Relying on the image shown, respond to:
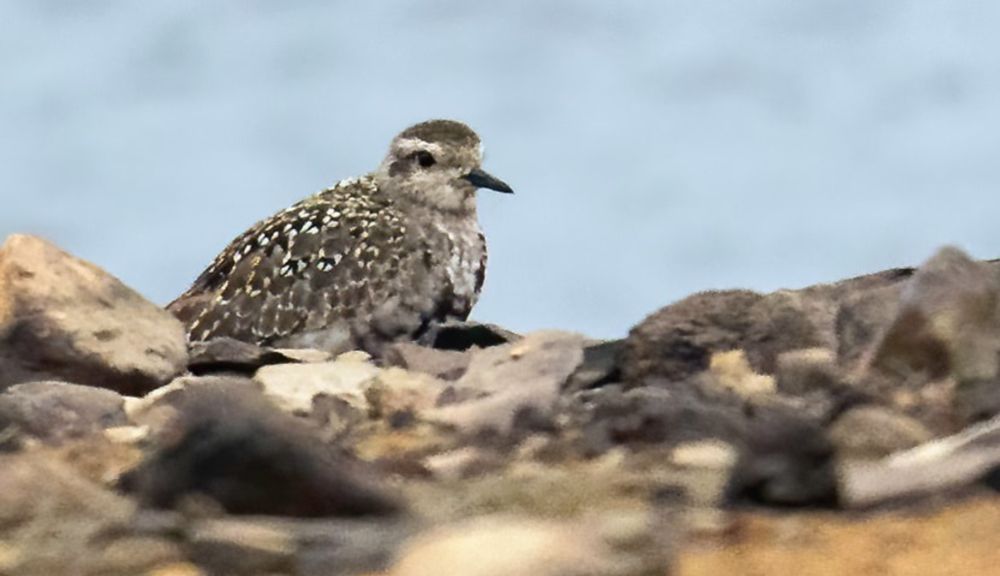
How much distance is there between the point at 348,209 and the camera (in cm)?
1218

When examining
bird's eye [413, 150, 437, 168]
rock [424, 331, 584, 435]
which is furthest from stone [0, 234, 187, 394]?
bird's eye [413, 150, 437, 168]

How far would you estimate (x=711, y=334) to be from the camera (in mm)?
6730

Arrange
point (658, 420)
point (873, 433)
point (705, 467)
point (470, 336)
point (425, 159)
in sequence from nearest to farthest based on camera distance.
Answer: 1. point (705, 467)
2. point (873, 433)
3. point (658, 420)
4. point (470, 336)
5. point (425, 159)

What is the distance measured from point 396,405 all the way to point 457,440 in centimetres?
62

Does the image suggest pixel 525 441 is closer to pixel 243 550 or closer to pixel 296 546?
pixel 296 546

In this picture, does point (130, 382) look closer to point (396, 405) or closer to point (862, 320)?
point (396, 405)

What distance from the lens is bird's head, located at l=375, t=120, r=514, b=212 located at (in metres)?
12.7

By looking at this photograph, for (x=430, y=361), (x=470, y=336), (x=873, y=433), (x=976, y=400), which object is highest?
(x=470, y=336)

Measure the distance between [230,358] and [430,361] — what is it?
905mm

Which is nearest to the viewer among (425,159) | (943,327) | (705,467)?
(705,467)

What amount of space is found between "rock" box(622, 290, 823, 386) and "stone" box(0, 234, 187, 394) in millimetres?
2135

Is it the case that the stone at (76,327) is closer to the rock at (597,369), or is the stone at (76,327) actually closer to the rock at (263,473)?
the rock at (597,369)

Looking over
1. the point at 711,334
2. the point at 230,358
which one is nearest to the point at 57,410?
the point at 230,358

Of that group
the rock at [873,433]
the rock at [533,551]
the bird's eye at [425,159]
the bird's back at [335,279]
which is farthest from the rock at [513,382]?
the bird's eye at [425,159]
